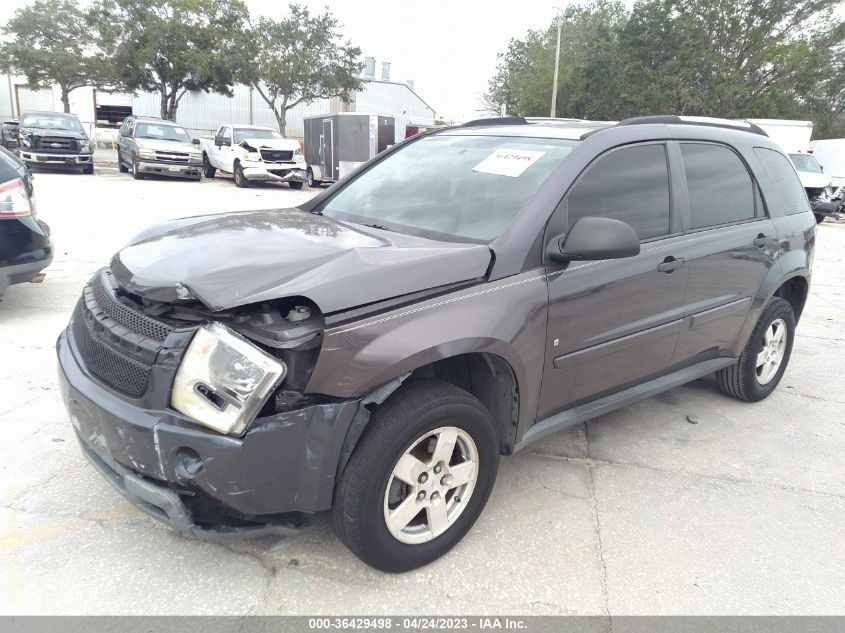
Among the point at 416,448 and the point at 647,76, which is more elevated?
the point at 647,76

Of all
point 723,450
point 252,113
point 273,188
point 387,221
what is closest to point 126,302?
point 387,221

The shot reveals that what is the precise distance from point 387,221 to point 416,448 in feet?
3.98

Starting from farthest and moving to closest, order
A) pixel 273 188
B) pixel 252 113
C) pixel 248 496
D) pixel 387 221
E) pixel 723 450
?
pixel 252 113 → pixel 273 188 → pixel 723 450 → pixel 387 221 → pixel 248 496

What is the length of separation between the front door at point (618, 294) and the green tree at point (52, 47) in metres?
37.4

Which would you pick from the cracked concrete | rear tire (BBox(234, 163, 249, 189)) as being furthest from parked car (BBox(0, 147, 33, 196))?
rear tire (BBox(234, 163, 249, 189))

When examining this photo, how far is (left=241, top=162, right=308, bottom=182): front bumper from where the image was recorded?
18.8 metres

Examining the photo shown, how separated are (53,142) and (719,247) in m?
20.1

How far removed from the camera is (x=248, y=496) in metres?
2.05

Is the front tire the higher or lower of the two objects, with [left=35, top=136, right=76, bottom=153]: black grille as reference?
lower

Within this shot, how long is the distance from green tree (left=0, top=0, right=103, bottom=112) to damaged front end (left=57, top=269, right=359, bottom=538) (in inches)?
1478

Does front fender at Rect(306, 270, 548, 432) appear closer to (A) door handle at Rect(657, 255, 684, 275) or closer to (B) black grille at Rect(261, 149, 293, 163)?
(A) door handle at Rect(657, 255, 684, 275)

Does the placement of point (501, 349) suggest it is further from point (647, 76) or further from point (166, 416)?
point (647, 76)

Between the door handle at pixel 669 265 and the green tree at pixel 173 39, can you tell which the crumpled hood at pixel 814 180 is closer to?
the door handle at pixel 669 265

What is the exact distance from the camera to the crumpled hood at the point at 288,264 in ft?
6.90
